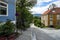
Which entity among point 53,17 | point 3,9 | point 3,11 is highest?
point 3,9

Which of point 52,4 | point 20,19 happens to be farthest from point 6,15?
point 52,4

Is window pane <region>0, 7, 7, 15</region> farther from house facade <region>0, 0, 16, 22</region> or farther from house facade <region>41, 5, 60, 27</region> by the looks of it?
house facade <region>41, 5, 60, 27</region>

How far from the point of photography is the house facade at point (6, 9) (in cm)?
1517

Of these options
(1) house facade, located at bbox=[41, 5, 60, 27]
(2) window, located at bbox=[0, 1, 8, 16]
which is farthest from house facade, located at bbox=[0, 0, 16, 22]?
(1) house facade, located at bbox=[41, 5, 60, 27]

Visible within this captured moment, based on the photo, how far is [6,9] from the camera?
53.0ft

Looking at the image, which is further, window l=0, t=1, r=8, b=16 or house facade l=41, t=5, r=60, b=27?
house facade l=41, t=5, r=60, b=27

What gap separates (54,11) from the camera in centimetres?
4916

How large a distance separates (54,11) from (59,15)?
213cm

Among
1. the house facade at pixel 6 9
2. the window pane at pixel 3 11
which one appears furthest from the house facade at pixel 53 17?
the window pane at pixel 3 11

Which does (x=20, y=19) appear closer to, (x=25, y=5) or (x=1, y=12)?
(x=25, y=5)

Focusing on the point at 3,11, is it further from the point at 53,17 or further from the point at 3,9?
the point at 53,17

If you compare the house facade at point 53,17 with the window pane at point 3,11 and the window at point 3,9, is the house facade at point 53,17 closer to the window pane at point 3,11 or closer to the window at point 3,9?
the window at point 3,9

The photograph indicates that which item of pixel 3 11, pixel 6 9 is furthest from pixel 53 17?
pixel 3 11

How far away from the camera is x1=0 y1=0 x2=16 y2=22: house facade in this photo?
15.2 metres
